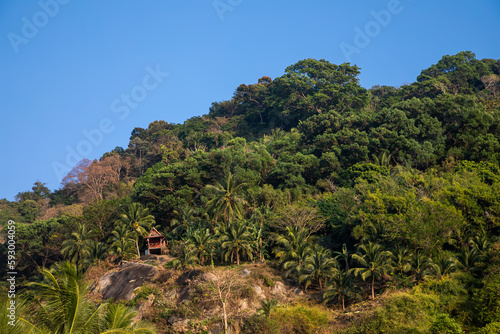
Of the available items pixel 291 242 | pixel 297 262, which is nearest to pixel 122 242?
pixel 291 242

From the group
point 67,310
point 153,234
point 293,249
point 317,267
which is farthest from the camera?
point 153,234

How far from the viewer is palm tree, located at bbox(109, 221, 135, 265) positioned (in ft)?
160

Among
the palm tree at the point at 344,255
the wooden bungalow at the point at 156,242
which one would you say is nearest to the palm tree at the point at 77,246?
the wooden bungalow at the point at 156,242

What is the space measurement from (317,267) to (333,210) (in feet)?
33.8

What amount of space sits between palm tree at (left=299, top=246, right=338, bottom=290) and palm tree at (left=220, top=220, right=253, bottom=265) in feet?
22.0

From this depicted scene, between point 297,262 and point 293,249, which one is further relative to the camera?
point 293,249

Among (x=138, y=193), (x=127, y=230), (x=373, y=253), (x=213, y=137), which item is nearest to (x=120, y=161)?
(x=213, y=137)

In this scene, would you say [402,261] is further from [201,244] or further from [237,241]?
[201,244]

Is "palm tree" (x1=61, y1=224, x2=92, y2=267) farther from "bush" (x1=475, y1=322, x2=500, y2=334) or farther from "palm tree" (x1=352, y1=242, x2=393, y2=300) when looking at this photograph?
"bush" (x1=475, y1=322, x2=500, y2=334)

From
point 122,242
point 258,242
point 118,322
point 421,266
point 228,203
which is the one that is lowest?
point 421,266

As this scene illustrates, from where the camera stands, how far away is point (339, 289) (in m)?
36.8

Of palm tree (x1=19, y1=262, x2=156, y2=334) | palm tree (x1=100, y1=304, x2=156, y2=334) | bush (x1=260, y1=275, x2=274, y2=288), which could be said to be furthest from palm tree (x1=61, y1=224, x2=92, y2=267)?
palm tree (x1=19, y1=262, x2=156, y2=334)

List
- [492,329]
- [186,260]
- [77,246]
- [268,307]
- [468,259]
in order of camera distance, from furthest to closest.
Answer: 1. [77,246]
2. [186,260]
3. [268,307]
4. [468,259]
5. [492,329]

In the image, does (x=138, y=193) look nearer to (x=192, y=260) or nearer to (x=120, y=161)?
(x=192, y=260)
